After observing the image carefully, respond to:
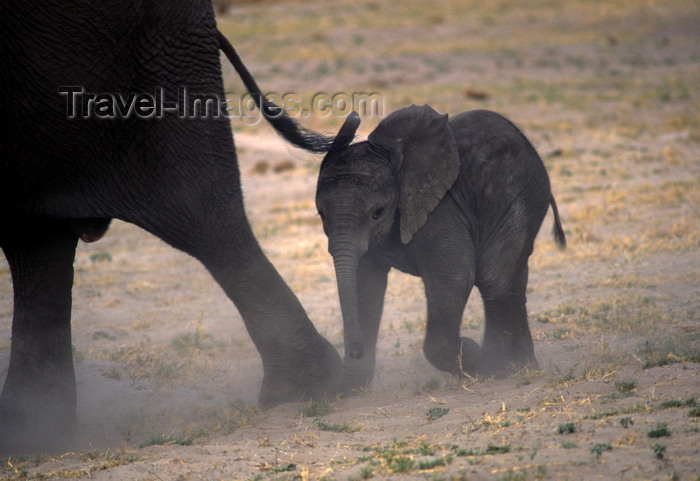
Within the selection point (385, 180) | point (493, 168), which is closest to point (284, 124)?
point (385, 180)

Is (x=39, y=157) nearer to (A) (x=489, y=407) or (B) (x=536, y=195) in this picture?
(A) (x=489, y=407)

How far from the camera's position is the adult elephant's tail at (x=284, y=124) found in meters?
5.73

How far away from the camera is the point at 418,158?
575 centimetres

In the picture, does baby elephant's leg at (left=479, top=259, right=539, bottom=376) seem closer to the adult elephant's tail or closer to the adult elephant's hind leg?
the adult elephant's tail

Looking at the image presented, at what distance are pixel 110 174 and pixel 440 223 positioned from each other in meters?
2.25

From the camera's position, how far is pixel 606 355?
5777mm

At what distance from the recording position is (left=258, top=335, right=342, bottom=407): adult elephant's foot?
18.5ft

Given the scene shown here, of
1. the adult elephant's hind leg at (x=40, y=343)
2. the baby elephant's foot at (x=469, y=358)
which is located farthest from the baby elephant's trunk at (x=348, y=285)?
the adult elephant's hind leg at (x=40, y=343)

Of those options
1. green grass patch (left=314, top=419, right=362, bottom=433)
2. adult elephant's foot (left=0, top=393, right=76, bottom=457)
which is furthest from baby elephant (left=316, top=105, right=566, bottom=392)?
adult elephant's foot (left=0, top=393, right=76, bottom=457)

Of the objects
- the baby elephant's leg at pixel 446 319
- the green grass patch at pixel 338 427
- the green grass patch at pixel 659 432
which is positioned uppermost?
the baby elephant's leg at pixel 446 319

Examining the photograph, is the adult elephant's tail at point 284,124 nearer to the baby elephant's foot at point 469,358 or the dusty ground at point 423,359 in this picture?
the baby elephant's foot at point 469,358

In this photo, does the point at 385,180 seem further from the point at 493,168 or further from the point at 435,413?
the point at 435,413

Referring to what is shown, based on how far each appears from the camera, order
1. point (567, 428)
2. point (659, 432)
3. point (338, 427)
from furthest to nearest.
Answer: point (338, 427)
point (567, 428)
point (659, 432)

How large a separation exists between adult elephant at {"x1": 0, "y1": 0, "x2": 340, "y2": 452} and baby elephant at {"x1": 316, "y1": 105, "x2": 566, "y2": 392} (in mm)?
405
